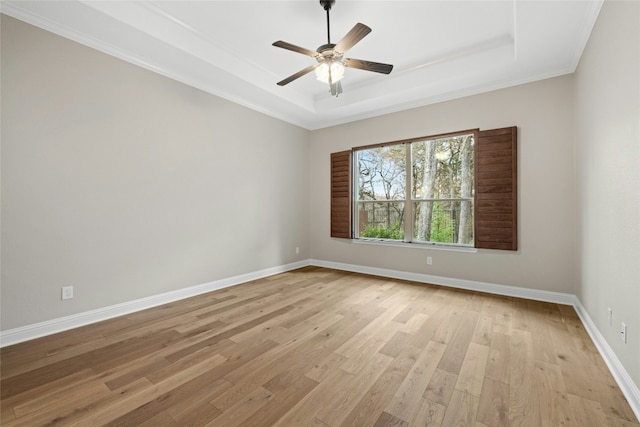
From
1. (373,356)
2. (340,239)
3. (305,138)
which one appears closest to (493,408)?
(373,356)

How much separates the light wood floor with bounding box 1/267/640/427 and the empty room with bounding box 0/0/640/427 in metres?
0.02

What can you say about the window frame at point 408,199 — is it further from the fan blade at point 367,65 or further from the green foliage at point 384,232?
the fan blade at point 367,65

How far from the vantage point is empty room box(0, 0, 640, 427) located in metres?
1.75

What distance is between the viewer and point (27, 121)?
2439 millimetres

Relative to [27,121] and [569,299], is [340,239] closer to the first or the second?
[569,299]

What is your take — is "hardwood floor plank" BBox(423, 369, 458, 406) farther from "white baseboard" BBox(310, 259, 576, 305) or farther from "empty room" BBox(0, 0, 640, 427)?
"white baseboard" BBox(310, 259, 576, 305)

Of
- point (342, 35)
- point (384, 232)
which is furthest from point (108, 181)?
point (384, 232)

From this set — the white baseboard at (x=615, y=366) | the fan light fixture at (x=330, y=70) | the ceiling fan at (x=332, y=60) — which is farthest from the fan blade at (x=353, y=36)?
the white baseboard at (x=615, y=366)

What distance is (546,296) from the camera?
3.44m

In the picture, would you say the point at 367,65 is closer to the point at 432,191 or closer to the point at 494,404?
the point at 432,191

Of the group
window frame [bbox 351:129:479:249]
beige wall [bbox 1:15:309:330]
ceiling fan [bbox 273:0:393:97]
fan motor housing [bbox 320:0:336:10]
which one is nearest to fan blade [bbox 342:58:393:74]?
ceiling fan [bbox 273:0:393:97]

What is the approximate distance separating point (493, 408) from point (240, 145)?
13.7 ft

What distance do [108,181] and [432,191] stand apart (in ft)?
14.1

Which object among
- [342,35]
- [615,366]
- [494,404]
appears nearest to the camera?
[494,404]
